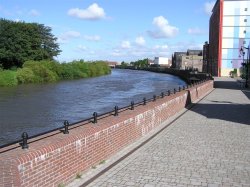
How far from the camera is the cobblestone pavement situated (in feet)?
25.6

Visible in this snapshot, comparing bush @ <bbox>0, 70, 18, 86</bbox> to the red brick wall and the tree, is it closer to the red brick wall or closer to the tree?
the tree

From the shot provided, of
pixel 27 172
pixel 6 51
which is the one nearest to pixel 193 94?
pixel 27 172

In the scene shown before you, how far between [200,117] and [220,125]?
2.30 metres

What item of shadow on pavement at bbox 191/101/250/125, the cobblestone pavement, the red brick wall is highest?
the red brick wall

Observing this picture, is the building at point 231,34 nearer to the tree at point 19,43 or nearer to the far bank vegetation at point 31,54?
the far bank vegetation at point 31,54

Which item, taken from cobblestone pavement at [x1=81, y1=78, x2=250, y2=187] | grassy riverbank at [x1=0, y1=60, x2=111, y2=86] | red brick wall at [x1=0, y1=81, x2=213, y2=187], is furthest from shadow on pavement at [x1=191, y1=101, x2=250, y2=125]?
grassy riverbank at [x1=0, y1=60, x2=111, y2=86]

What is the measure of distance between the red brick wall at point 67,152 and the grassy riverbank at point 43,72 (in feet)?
160

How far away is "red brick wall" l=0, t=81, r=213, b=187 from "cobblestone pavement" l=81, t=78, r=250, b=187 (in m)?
0.47

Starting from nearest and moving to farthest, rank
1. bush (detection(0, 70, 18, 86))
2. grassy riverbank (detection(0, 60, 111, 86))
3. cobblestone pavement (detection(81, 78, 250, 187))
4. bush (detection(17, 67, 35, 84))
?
1. cobblestone pavement (detection(81, 78, 250, 187))
2. bush (detection(0, 70, 18, 86))
3. grassy riverbank (detection(0, 60, 111, 86))
4. bush (detection(17, 67, 35, 84))

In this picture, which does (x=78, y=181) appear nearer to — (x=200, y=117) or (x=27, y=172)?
(x=27, y=172)

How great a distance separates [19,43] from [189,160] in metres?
71.1

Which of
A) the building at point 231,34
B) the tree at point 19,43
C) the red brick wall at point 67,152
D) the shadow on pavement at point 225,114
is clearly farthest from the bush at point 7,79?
the red brick wall at point 67,152

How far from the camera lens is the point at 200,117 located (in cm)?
1781

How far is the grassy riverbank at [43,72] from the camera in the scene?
59581mm
